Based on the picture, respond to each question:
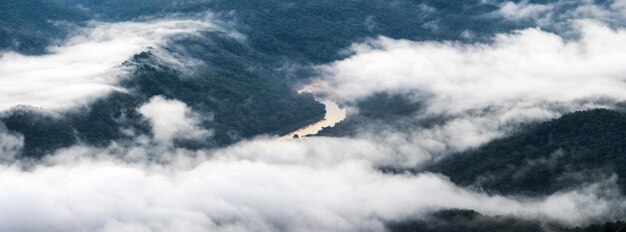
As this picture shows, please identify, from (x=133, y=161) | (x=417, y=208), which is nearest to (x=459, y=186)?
(x=417, y=208)

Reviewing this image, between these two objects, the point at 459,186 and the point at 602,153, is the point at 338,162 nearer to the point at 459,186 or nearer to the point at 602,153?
the point at 459,186

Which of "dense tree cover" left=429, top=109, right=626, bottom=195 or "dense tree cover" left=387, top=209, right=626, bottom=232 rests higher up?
"dense tree cover" left=429, top=109, right=626, bottom=195

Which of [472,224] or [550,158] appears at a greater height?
[550,158]

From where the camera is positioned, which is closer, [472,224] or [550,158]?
[472,224]

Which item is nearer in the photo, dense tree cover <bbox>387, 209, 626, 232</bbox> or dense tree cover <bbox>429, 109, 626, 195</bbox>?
dense tree cover <bbox>387, 209, 626, 232</bbox>
